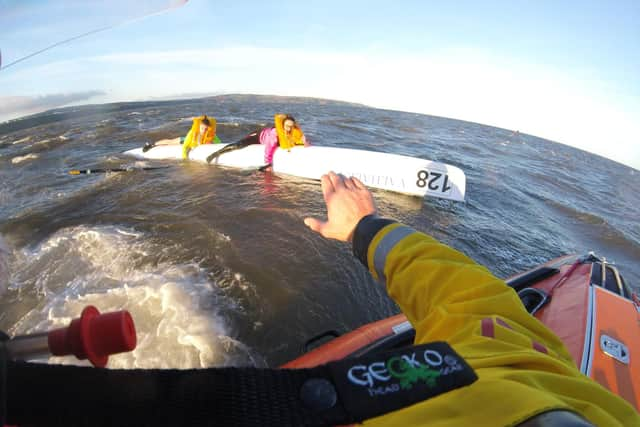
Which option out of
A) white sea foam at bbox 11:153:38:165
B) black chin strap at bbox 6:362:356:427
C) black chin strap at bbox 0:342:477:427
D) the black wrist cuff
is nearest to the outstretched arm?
the black wrist cuff

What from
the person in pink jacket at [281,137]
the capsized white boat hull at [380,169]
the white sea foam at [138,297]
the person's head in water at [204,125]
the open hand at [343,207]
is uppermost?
the person's head in water at [204,125]

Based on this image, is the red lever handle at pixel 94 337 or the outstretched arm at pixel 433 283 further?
the outstretched arm at pixel 433 283

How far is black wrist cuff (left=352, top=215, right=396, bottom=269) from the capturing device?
1136mm

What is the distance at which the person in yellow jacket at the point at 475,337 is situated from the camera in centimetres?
52

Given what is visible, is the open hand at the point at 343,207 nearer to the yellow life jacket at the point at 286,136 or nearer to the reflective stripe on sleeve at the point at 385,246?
the reflective stripe on sleeve at the point at 385,246

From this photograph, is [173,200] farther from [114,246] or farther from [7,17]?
[7,17]

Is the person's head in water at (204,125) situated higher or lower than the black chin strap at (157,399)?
higher

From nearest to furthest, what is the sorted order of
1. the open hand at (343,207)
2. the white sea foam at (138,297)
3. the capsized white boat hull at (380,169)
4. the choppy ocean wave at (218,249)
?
1. the open hand at (343,207)
2. the white sea foam at (138,297)
3. the choppy ocean wave at (218,249)
4. the capsized white boat hull at (380,169)

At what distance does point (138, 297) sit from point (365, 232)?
3.04 meters

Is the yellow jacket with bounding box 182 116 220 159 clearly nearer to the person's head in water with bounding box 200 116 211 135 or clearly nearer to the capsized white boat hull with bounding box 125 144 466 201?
the person's head in water with bounding box 200 116 211 135

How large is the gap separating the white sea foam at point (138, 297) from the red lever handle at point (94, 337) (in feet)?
6.97

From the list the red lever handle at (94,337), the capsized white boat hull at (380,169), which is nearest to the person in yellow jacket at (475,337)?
the red lever handle at (94,337)

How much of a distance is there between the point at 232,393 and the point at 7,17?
65.5 inches

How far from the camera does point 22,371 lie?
21.8 inches
